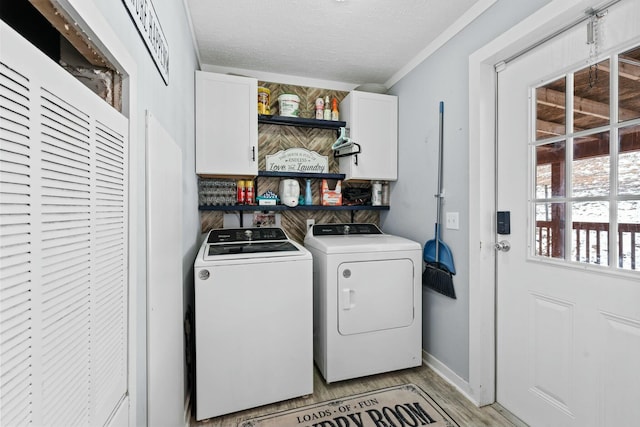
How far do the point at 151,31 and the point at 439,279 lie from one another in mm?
2121

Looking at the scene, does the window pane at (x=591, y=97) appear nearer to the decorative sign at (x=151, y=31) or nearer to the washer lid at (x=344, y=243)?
the washer lid at (x=344, y=243)

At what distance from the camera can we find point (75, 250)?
21.4 inches

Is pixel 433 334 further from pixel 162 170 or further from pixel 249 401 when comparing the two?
pixel 162 170

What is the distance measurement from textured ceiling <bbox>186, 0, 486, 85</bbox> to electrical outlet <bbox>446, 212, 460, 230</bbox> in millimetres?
1302

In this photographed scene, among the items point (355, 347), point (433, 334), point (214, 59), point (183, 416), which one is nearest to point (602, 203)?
point (433, 334)

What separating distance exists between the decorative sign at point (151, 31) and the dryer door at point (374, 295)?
4.88 feet

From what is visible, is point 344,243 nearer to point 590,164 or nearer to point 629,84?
point 590,164

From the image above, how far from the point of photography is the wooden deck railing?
1166mm

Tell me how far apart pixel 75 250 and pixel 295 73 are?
2513mm

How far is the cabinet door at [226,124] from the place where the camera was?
2.19m

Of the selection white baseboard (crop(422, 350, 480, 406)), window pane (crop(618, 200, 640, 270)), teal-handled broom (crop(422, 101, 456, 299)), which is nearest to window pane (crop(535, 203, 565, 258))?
window pane (crop(618, 200, 640, 270))

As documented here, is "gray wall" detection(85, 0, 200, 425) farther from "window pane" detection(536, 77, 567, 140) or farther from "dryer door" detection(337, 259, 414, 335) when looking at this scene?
"window pane" detection(536, 77, 567, 140)

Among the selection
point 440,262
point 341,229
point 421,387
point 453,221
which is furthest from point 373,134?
point 421,387

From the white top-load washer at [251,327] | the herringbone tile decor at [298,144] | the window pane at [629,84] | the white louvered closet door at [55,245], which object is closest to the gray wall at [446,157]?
the window pane at [629,84]
